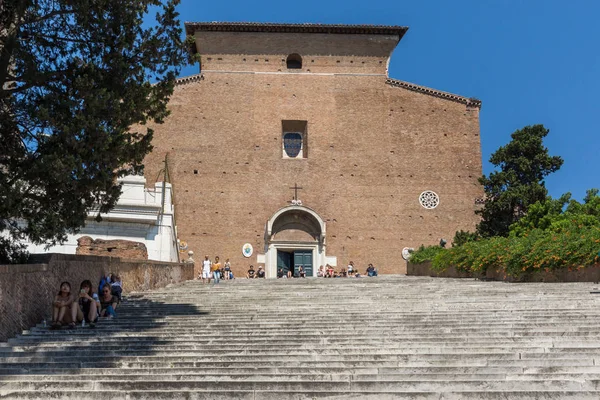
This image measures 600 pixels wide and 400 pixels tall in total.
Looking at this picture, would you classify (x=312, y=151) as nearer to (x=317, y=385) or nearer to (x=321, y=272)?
(x=321, y=272)

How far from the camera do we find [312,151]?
89.2 feet

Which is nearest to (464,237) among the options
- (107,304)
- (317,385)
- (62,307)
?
(107,304)

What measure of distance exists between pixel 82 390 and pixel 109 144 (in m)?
3.01

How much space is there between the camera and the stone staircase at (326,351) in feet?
21.0

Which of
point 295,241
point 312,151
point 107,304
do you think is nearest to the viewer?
point 107,304

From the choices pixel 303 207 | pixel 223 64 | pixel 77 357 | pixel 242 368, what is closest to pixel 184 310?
pixel 77 357

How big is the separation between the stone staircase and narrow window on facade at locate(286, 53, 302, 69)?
62.3ft

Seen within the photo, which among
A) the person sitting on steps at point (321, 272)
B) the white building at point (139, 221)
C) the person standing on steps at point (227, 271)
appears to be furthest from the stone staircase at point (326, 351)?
the person sitting on steps at point (321, 272)

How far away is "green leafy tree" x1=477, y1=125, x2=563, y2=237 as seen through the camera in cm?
2357

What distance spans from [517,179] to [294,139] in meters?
9.09

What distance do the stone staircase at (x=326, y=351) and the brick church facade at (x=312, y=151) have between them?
49.7 ft

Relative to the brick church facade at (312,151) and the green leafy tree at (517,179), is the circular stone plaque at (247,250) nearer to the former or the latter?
the brick church facade at (312,151)

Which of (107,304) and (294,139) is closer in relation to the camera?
(107,304)

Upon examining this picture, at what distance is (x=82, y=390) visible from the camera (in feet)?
21.5
